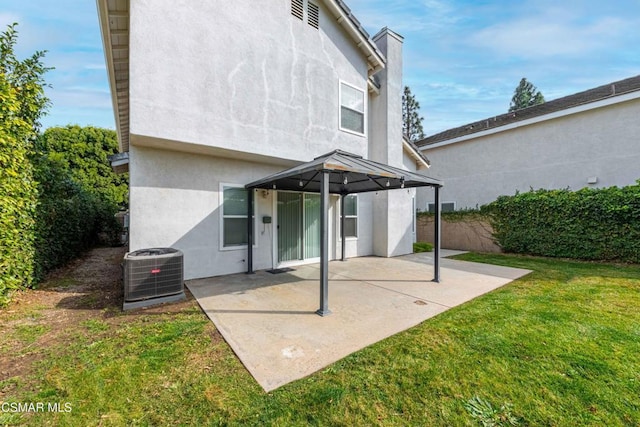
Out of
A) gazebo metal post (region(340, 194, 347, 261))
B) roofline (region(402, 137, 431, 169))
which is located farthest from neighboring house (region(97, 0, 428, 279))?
roofline (region(402, 137, 431, 169))

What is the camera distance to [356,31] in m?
8.67

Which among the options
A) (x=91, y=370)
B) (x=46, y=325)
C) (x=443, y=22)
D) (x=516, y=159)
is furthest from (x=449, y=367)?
(x=516, y=159)

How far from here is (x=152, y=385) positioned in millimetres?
2643

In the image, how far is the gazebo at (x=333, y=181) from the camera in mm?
4406

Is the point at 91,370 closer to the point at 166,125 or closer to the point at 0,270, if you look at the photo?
the point at 0,270

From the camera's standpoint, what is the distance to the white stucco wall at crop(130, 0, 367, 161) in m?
5.34

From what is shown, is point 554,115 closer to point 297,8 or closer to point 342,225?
point 342,225

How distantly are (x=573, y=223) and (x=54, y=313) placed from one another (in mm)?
14240

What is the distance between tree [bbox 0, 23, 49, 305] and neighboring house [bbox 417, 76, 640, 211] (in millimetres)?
16379

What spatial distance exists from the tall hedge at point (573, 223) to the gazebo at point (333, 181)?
5791 millimetres

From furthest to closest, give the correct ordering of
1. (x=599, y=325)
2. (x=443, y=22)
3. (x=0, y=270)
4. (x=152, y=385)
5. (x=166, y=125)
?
(x=443, y=22) < (x=166, y=125) < (x=0, y=270) < (x=599, y=325) < (x=152, y=385)

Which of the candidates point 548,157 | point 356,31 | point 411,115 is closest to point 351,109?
point 356,31

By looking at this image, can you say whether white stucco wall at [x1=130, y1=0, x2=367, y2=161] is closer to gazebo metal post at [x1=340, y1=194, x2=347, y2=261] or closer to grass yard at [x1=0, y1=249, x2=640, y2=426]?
gazebo metal post at [x1=340, y1=194, x2=347, y2=261]

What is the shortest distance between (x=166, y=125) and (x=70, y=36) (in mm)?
4064
